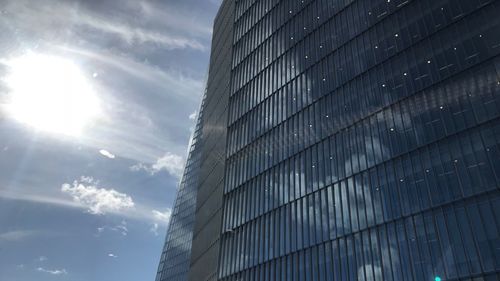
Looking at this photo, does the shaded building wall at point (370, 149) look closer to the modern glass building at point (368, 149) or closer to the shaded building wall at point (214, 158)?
the modern glass building at point (368, 149)

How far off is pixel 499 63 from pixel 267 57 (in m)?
36.7

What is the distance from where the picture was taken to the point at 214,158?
76.0 metres

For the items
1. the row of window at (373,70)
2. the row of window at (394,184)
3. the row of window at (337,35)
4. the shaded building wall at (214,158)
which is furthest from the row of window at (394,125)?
the shaded building wall at (214,158)

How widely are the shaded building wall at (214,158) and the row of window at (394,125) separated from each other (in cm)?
1209

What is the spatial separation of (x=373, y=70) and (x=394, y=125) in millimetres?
8254

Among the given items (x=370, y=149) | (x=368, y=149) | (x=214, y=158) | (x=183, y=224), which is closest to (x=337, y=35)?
(x=368, y=149)

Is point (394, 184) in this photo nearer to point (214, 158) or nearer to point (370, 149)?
point (370, 149)

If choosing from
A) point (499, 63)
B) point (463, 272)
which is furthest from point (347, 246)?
point (499, 63)

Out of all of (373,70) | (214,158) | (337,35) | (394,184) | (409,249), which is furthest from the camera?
(214,158)

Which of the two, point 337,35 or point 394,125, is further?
point 337,35

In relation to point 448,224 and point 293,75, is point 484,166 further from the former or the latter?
point 293,75

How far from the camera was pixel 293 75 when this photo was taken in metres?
62.0

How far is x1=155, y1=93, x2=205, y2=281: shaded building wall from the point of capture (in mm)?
127169

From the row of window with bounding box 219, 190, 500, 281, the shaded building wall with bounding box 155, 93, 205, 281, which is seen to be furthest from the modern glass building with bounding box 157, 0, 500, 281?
the shaded building wall with bounding box 155, 93, 205, 281
